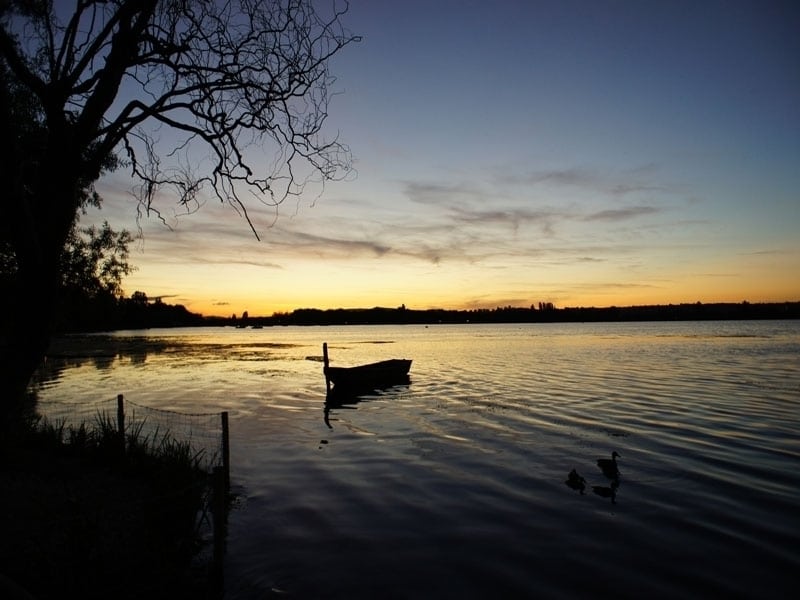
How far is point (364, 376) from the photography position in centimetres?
3334

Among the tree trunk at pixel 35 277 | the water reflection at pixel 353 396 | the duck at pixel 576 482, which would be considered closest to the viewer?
the tree trunk at pixel 35 277

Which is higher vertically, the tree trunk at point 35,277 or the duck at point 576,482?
the tree trunk at point 35,277

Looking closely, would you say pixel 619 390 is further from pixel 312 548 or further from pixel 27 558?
pixel 27 558

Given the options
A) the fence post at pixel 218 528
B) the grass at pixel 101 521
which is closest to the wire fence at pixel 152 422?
the grass at pixel 101 521

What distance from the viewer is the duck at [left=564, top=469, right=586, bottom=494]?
1287 cm

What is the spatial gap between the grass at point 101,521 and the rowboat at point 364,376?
19.0 m

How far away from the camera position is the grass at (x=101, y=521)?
21.6ft

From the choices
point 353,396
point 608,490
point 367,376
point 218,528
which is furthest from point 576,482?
point 367,376

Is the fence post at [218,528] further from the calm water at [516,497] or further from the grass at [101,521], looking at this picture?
the calm water at [516,497]

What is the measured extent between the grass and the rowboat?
1903 centimetres

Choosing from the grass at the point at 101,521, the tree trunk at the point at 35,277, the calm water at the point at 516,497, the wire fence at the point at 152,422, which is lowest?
the calm water at the point at 516,497

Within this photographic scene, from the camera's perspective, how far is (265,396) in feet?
101

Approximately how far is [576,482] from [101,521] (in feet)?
34.1

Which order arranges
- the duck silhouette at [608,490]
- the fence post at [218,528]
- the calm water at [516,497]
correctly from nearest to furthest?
the fence post at [218,528], the calm water at [516,497], the duck silhouette at [608,490]
